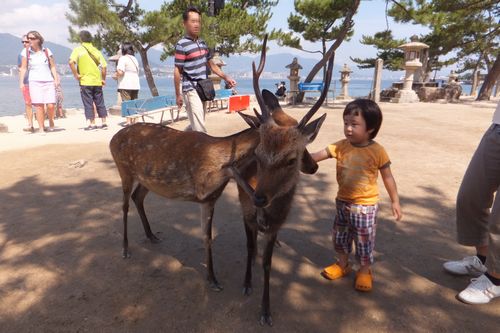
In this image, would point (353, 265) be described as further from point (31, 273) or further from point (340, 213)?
point (31, 273)

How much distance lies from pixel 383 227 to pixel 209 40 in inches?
578

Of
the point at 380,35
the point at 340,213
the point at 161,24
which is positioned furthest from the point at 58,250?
the point at 380,35

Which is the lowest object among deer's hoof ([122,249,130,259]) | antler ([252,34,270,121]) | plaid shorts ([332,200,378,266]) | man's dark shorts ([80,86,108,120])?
deer's hoof ([122,249,130,259])

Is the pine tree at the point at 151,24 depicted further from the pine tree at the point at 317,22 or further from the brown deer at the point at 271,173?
the brown deer at the point at 271,173

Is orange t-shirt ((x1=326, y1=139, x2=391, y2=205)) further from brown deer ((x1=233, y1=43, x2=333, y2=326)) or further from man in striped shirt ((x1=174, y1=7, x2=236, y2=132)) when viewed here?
man in striped shirt ((x1=174, y1=7, x2=236, y2=132))

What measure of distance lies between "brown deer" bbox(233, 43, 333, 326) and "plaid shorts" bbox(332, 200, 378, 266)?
60cm

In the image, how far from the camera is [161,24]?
1505cm

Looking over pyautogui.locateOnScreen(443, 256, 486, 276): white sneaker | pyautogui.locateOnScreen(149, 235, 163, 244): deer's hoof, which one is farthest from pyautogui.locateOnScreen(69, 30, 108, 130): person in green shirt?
pyautogui.locateOnScreen(443, 256, 486, 276): white sneaker

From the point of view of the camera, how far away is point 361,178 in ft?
9.24

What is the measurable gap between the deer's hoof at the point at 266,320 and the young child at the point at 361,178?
893 millimetres

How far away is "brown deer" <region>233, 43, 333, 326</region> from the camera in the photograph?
2.31 meters

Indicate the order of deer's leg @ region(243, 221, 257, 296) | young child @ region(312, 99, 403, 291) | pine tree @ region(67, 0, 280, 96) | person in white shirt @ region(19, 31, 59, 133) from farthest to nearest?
pine tree @ region(67, 0, 280, 96)
person in white shirt @ region(19, 31, 59, 133)
deer's leg @ region(243, 221, 257, 296)
young child @ region(312, 99, 403, 291)

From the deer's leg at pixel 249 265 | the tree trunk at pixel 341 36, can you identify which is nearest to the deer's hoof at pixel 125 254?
the deer's leg at pixel 249 265

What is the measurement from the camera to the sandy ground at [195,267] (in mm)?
2627
